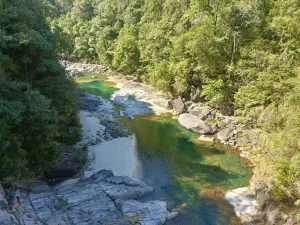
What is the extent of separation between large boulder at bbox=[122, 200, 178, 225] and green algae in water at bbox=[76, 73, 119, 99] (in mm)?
26376

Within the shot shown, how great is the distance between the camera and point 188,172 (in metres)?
21.3

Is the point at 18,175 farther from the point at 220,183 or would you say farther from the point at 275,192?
the point at 275,192

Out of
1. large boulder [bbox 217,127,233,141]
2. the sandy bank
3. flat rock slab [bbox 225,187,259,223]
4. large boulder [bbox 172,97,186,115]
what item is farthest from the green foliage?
flat rock slab [bbox 225,187,259,223]

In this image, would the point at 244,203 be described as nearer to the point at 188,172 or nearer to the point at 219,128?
the point at 188,172

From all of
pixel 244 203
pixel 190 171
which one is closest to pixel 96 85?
pixel 190 171

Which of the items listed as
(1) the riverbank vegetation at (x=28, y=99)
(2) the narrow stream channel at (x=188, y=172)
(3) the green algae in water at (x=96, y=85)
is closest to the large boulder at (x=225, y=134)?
(2) the narrow stream channel at (x=188, y=172)

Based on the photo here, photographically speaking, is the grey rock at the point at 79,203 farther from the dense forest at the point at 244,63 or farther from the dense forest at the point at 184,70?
the dense forest at the point at 244,63

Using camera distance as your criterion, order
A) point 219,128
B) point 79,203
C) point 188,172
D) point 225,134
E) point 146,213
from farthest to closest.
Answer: point 219,128 < point 225,134 < point 188,172 < point 146,213 < point 79,203

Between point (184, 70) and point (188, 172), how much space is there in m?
15.2

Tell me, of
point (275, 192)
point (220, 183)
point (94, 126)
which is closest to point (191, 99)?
point (94, 126)

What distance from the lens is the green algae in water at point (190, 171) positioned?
1730 centimetres

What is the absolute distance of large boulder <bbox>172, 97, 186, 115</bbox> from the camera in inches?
1293

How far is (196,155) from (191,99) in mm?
12693

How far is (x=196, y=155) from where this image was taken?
2395cm
